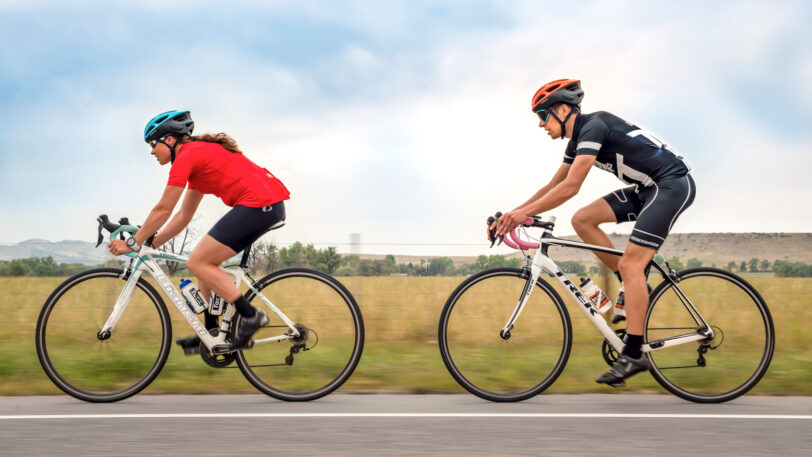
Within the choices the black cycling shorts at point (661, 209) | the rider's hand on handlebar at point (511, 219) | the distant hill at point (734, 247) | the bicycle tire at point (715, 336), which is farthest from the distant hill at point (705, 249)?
the rider's hand on handlebar at point (511, 219)

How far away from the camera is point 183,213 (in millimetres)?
6160

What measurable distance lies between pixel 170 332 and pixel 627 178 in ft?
11.5

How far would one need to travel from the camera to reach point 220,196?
5.81 m

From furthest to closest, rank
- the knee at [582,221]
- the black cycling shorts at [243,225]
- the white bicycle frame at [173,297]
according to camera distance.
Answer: the knee at [582,221] → the white bicycle frame at [173,297] → the black cycling shorts at [243,225]

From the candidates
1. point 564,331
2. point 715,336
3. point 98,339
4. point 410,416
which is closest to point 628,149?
point 564,331

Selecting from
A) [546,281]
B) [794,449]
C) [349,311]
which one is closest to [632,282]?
[546,281]

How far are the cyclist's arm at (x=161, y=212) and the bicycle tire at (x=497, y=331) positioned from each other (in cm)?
206

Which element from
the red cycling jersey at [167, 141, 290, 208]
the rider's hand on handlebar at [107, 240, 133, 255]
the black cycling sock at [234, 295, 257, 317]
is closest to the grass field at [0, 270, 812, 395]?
the rider's hand on handlebar at [107, 240, 133, 255]

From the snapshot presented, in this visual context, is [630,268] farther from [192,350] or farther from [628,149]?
[192,350]

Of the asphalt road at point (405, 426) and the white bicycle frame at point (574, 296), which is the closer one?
the asphalt road at point (405, 426)

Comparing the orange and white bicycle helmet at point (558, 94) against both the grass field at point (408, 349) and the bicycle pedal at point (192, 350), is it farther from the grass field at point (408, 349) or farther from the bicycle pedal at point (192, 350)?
the bicycle pedal at point (192, 350)

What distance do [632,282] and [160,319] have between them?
3.39m

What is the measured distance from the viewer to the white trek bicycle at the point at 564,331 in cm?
604

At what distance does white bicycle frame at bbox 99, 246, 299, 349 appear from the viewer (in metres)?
5.91
